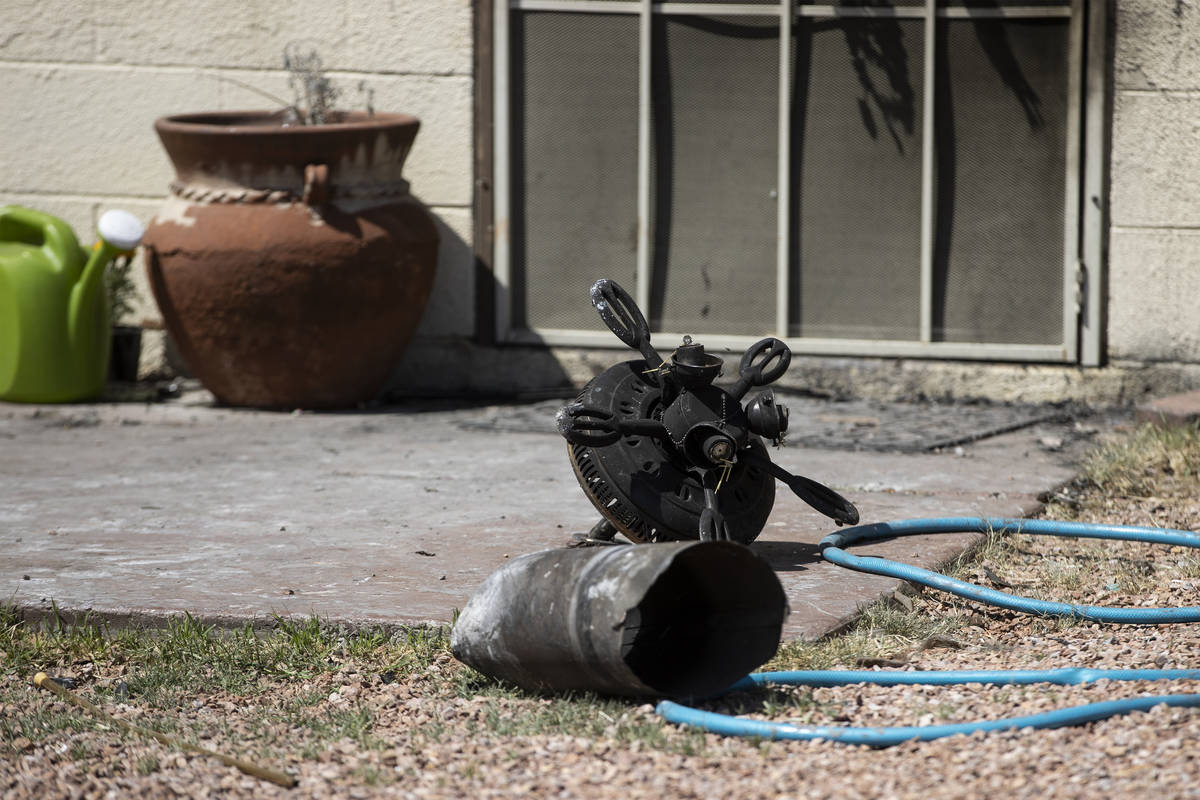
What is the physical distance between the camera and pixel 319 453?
547 centimetres

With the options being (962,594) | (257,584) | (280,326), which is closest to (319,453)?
(280,326)

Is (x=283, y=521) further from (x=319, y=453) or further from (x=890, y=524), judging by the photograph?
(x=890, y=524)

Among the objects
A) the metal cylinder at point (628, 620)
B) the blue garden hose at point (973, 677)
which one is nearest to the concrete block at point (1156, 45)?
the blue garden hose at point (973, 677)

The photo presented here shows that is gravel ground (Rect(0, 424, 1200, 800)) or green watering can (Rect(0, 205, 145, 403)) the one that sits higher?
green watering can (Rect(0, 205, 145, 403))

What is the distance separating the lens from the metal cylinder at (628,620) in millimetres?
2725

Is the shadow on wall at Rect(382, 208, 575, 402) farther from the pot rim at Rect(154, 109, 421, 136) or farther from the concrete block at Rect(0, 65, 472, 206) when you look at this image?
the pot rim at Rect(154, 109, 421, 136)

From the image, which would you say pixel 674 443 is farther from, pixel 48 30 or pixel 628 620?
pixel 48 30

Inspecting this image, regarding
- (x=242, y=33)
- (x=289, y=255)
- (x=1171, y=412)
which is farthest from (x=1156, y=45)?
(x=242, y=33)

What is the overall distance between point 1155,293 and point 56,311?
4558mm

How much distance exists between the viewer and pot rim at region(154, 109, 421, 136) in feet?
20.0

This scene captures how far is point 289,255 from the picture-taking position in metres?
6.08

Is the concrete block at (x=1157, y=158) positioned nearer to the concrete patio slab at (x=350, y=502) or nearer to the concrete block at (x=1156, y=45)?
the concrete block at (x=1156, y=45)

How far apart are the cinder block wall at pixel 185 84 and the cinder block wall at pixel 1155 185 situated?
2.71 metres

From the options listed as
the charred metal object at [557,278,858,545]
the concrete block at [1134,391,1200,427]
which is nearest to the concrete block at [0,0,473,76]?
the concrete block at [1134,391,1200,427]
